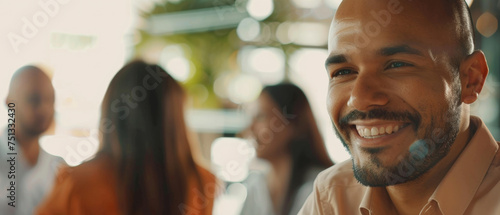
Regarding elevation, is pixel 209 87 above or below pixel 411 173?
below

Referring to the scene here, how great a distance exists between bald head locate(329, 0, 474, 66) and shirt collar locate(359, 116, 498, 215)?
0.19 metres

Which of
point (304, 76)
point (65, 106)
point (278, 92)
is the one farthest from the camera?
point (304, 76)

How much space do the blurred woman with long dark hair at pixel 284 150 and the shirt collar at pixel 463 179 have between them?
1.07 meters

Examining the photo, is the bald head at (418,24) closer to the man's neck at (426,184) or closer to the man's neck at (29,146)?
the man's neck at (426,184)

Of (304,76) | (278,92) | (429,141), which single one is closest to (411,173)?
(429,141)

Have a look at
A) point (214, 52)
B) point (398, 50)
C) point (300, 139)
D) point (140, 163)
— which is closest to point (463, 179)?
point (398, 50)

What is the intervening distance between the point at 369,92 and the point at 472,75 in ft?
0.90

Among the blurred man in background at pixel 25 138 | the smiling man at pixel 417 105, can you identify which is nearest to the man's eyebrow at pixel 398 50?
the smiling man at pixel 417 105

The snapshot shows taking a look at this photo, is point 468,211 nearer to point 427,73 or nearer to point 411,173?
point 411,173

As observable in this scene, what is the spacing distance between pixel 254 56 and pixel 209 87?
448 millimetres

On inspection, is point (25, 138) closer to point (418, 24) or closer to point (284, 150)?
point (284, 150)

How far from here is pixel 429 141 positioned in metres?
1.06

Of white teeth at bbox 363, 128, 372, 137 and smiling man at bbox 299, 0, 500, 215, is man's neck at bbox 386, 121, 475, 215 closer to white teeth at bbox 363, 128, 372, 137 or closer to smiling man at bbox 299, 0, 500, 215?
smiling man at bbox 299, 0, 500, 215

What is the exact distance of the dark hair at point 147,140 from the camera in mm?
1781
